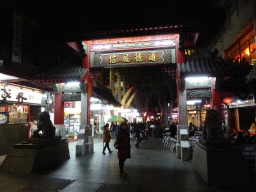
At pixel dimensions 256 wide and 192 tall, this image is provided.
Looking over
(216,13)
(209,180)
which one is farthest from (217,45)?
(209,180)

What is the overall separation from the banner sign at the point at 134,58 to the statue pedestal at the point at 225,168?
557 cm

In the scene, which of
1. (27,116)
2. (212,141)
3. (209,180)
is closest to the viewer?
(209,180)

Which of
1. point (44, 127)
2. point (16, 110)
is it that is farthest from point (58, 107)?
point (44, 127)

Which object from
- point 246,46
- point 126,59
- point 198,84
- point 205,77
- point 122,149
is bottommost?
point 122,149

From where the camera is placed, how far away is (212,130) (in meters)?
5.87

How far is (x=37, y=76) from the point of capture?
9.62m

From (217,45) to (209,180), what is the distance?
17.0m

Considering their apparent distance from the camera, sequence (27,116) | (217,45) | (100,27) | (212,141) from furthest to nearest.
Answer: (217,45), (27,116), (100,27), (212,141)

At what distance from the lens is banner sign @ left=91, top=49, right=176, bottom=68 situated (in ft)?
31.3

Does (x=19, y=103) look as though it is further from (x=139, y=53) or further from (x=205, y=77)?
(x=205, y=77)

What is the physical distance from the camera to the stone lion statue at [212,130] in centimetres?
563

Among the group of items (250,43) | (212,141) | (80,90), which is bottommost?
(212,141)

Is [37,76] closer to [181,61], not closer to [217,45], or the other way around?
[181,61]

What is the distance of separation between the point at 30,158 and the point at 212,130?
6566 millimetres
